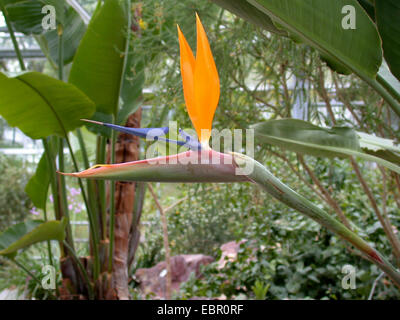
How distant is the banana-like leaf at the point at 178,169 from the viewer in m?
0.24

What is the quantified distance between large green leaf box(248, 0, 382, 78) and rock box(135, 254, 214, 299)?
1969 mm

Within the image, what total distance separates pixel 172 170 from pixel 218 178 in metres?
0.03

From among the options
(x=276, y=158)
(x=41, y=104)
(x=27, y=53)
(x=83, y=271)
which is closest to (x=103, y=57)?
(x=41, y=104)

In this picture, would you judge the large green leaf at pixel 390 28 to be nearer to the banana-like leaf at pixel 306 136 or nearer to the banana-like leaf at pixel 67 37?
the banana-like leaf at pixel 306 136

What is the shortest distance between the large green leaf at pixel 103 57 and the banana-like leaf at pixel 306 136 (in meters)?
0.53

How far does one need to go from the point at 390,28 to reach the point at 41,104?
0.79 metres

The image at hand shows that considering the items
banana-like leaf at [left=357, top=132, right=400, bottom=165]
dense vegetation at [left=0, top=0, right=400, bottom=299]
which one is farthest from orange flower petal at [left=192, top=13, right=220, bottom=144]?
dense vegetation at [left=0, top=0, right=400, bottom=299]

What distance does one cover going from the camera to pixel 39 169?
1303mm

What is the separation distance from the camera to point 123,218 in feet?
4.10

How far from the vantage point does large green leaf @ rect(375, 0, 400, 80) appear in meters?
0.35

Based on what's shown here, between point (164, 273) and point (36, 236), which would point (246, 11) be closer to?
point (36, 236)

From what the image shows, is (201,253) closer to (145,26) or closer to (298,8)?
(145,26)

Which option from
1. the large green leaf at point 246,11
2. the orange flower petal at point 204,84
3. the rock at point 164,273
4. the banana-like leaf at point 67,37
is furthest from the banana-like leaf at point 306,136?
the rock at point 164,273

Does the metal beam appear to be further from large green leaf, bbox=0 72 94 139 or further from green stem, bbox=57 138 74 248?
large green leaf, bbox=0 72 94 139
